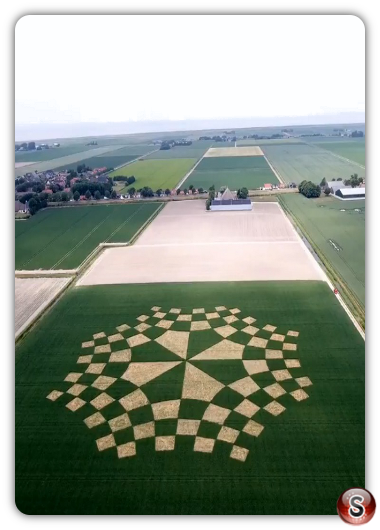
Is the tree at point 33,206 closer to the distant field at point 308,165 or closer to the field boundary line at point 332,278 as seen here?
the field boundary line at point 332,278

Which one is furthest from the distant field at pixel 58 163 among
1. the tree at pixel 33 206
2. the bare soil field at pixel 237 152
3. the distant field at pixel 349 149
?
the distant field at pixel 349 149

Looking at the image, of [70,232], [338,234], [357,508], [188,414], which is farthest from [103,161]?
[357,508]

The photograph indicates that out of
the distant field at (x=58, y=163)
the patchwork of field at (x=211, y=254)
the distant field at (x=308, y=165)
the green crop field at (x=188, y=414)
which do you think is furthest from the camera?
the distant field at (x=58, y=163)

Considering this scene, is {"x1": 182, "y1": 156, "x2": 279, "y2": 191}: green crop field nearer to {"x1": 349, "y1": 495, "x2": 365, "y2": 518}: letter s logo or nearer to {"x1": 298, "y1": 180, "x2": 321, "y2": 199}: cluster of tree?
{"x1": 298, "y1": 180, "x2": 321, "y2": 199}: cluster of tree

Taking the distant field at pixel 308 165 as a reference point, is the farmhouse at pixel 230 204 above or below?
below

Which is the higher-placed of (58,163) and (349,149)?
(349,149)

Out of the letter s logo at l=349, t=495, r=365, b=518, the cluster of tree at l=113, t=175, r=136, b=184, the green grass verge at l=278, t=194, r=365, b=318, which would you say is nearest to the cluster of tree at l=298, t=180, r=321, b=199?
the green grass verge at l=278, t=194, r=365, b=318

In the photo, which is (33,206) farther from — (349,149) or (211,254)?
(349,149)
